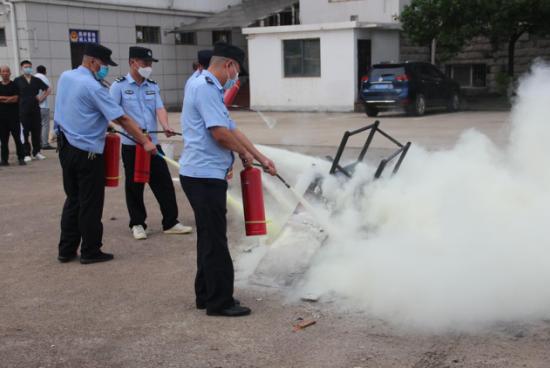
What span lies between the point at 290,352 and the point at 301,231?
58.2 inches

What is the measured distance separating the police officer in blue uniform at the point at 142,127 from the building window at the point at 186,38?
2120 centimetres

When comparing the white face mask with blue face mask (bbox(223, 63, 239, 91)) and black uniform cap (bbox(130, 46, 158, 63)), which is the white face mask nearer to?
black uniform cap (bbox(130, 46, 158, 63))

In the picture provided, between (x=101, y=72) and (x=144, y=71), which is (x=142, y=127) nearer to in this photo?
(x=144, y=71)

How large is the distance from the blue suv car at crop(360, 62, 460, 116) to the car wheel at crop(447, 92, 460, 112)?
1.06 meters

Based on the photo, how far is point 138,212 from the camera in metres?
6.41

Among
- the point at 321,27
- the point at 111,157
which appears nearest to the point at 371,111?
the point at 321,27

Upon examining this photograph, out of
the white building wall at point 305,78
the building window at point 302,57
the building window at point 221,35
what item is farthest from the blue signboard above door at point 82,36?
the building window at point 302,57

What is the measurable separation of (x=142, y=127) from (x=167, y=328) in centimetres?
280

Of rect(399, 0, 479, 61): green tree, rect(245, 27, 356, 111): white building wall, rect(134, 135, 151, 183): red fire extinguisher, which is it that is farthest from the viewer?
rect(245, 27, 356, 111): white building wall

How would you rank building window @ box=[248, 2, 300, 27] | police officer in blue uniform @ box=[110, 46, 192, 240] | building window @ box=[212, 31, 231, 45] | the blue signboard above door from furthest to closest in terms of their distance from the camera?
building window @ box=[212, 31, 231, 45] → building window @ box=[248, 2, 300, 27] → the blue signboard above door → police officer in blue uniform @ box=[110, 46, 192, 240]

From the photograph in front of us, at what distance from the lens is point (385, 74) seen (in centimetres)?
1881

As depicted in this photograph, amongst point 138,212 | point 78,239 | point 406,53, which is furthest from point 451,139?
point 406,53

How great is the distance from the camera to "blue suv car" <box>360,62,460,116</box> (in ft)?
61.0

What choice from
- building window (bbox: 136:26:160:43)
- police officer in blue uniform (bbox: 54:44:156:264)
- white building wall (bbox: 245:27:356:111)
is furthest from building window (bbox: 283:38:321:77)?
police officer in blue uniform (bbox: 54:44:156:264)
